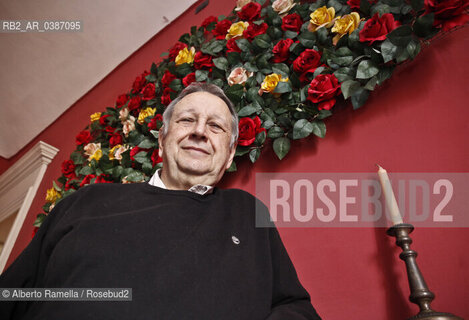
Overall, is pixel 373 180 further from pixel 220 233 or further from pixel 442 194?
pixel 220 233

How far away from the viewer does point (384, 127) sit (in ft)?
3.32

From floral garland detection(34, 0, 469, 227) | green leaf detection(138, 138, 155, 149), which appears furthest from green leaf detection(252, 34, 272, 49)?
Answer: green leaf detection(138, 138, 155, 149)

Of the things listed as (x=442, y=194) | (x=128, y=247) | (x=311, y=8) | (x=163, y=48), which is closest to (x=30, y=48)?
(x=163, y=48)

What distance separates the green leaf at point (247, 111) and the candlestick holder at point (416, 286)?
2.23 feet

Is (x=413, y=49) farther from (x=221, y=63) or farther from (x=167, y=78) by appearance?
(x=167, y=78)

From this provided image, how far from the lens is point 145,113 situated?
1672mm

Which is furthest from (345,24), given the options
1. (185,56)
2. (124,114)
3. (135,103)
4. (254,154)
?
(124,114)

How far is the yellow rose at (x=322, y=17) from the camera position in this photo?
119cm

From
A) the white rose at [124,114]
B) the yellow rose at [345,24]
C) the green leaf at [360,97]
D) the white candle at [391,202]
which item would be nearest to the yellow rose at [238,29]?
the yellow rose at [345,24]

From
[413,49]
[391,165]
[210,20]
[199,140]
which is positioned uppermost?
[210,20]

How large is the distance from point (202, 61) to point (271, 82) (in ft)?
1.56

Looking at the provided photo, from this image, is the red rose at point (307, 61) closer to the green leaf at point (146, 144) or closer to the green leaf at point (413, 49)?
the green leaf at point (413, 49)

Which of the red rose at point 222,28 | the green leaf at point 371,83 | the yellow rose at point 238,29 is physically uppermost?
the red rose at point 222,28

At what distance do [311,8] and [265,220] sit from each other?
879 mm
